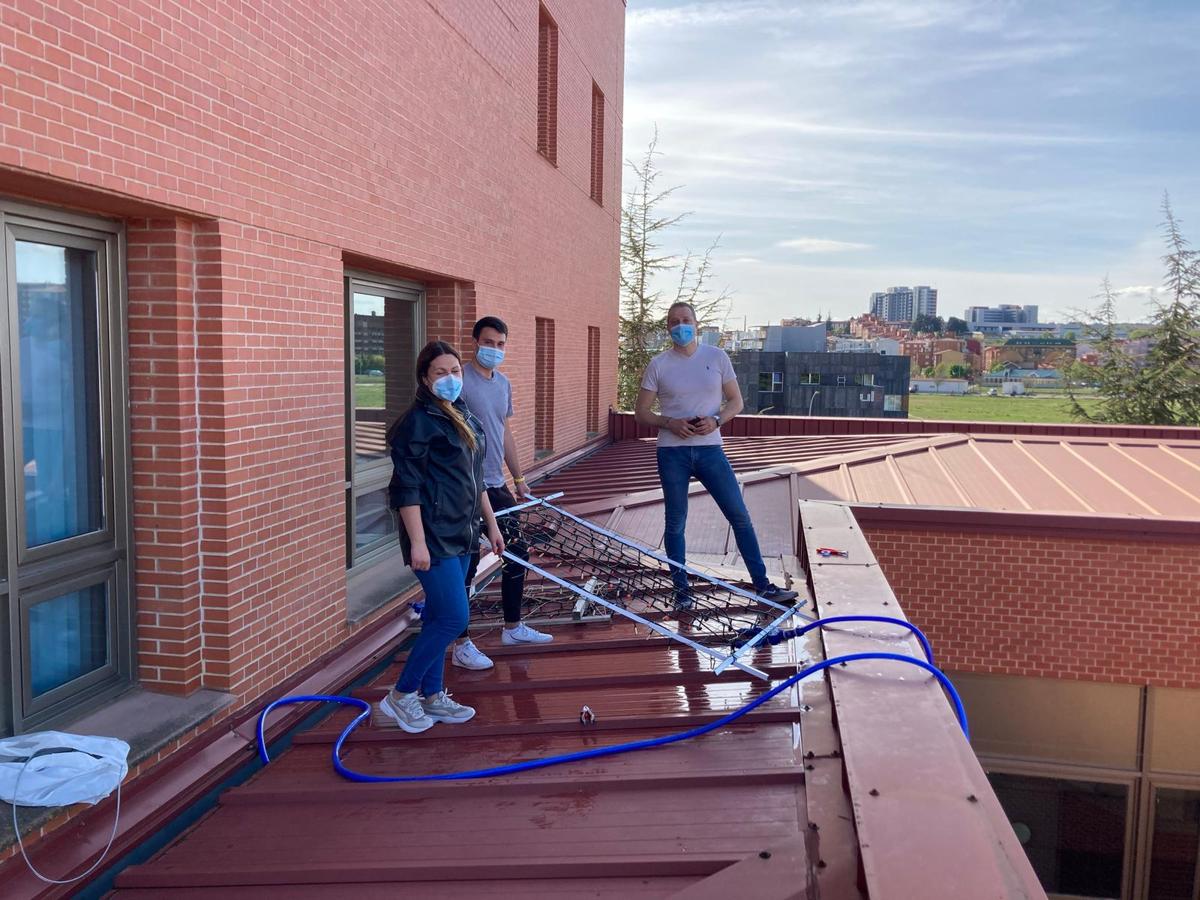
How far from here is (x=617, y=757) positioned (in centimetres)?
427

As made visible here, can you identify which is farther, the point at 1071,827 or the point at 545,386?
the point at 545,386

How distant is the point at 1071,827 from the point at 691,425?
7288mm

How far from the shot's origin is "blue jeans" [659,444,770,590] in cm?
613

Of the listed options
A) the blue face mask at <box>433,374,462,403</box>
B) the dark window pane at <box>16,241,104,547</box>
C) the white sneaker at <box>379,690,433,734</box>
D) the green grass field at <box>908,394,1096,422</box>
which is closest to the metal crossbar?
the white sneaker at <box>379,690,433,734</box>

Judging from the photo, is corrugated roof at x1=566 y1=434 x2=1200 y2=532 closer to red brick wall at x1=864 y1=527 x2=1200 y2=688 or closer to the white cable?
red brick wall at x1=864 y1=527 x2=1200 y2=688

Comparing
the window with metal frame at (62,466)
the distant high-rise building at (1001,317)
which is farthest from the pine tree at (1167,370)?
the distant high-rise building at (1001,317)

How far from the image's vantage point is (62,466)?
4.00 meters

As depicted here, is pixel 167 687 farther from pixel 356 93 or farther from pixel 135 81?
pixel 356 93

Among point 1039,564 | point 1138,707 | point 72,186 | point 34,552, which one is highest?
point 72,186

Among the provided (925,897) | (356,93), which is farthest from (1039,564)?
(925,897)

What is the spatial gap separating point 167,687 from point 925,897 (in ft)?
11.7

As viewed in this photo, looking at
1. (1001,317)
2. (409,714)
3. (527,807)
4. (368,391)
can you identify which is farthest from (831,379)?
(1001,317)

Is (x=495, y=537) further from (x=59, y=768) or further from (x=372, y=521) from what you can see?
(x=372, y=521)

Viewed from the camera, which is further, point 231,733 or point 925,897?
point 231,733
